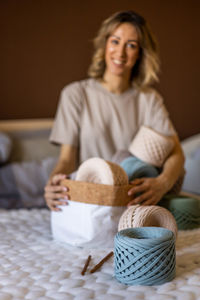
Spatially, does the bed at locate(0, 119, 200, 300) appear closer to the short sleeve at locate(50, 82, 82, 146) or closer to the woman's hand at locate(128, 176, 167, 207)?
the woman's hand at locate(128, 176, 167, 207)

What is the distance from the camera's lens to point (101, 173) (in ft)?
3.67

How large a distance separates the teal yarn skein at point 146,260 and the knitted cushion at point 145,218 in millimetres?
143

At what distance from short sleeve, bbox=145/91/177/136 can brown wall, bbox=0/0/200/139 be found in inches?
36.8

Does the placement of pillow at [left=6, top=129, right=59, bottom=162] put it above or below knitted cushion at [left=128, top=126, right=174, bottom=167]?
below

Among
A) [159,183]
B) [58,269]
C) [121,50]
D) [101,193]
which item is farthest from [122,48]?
[58,269]

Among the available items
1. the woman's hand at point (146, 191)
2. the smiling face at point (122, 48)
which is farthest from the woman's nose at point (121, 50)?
the woman's hand at point (146, 191)

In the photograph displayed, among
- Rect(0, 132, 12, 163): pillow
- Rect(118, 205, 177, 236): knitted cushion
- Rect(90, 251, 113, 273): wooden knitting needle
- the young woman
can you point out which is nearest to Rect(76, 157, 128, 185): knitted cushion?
Rect(118, 205, 177, 236): knitted cushion

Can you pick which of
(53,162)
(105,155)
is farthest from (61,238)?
(53,162)

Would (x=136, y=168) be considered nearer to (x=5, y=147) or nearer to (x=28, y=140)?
→ (x=5, y=147)

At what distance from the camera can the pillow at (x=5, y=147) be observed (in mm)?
1913

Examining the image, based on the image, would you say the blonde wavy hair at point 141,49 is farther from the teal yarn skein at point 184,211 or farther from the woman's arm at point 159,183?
the teal yarn skein at point 184,211

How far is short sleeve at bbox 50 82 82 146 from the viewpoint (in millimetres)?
1583

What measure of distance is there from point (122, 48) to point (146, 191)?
2.12 feet

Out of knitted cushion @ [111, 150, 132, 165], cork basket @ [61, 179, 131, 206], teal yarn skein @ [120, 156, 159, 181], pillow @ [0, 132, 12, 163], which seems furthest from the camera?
pillow @ [0, 132, 12, 163]
